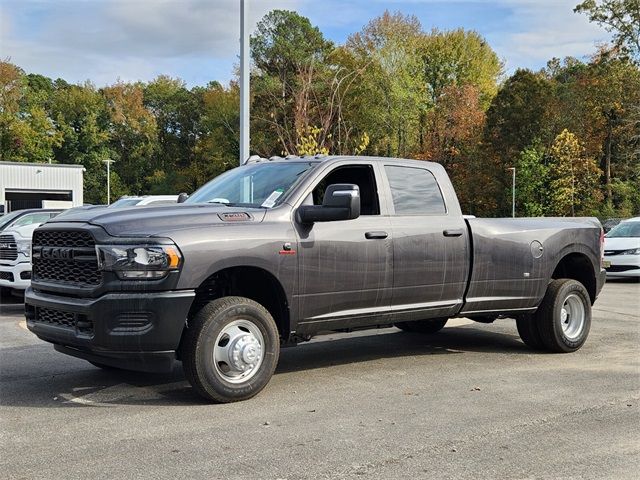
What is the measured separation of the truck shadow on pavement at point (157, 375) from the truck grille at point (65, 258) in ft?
3.18

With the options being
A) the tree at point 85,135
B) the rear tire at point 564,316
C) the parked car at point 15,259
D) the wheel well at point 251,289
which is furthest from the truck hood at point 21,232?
the tree at point 85,135

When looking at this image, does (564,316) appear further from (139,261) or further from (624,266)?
(624,266)

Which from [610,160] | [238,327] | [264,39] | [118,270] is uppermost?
[264,39]

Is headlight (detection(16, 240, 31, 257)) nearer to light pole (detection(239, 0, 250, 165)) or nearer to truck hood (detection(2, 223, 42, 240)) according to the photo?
truck hood (detection(2, 223, 42, 240))

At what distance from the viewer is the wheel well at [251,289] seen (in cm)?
601

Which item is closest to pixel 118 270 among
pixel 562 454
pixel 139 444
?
pixel 139 444

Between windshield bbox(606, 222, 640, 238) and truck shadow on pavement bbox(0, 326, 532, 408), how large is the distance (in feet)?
38.0

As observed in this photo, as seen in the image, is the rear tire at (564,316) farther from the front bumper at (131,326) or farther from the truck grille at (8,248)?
the truck grille at (8,248)

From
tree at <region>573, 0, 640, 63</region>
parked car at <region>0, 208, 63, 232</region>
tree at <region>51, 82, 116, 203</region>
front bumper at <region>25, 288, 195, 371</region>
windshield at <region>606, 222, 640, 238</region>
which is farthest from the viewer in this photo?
tree at <region>51, 82, 116, 203</region>

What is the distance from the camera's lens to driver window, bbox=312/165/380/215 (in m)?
6.76

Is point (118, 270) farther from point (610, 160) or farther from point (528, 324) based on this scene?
point (610, 160)

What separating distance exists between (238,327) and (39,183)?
50.7m

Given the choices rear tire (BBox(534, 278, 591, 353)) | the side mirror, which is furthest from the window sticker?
rear tire (BBox(534, 278, 591, 353))

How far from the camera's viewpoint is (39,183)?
172 feet
